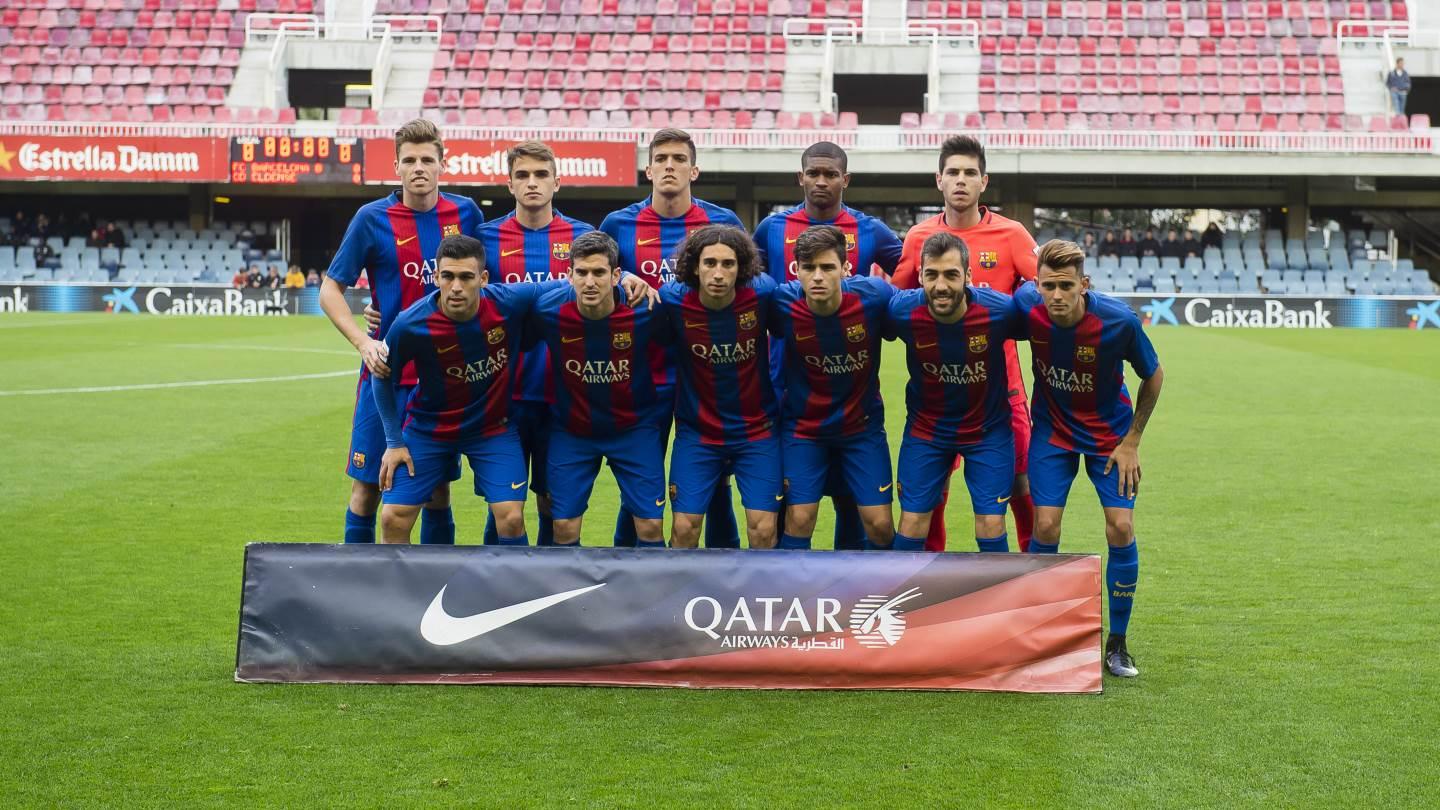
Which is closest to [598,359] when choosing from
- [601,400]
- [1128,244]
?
[601,400]

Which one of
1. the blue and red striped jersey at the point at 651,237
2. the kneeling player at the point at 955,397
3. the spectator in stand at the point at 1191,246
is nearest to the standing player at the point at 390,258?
the blue and red striped jersey at the point at 651,237

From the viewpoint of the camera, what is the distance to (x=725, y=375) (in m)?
5.39

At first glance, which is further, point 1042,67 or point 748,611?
point 1042,67

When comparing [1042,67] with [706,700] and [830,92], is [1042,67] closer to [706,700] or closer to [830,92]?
[830,92]

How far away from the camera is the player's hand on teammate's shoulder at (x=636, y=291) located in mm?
5195

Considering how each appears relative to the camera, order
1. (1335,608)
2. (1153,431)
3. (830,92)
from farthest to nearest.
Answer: (830,92)
(1153,431)
(1335,608)

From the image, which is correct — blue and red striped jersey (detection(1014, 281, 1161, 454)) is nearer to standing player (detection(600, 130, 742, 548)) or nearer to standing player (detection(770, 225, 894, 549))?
standing player (detection(770, 225, 894, 549))

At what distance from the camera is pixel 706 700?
15.4 feet

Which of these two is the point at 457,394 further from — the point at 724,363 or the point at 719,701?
the point at 719,701

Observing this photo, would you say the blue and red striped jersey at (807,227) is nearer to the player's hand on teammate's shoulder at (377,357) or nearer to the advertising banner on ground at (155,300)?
the player's hand on teammate's shoulder at (377,357)

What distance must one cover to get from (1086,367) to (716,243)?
134 centimetres

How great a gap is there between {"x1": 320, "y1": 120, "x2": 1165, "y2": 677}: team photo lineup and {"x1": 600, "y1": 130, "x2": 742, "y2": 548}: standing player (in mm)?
14

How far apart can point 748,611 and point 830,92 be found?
2695 cm

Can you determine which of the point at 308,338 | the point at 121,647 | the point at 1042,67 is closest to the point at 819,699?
the point at 121,647
